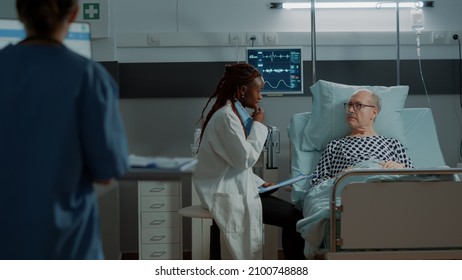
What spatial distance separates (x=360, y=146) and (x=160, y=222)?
0.91 m

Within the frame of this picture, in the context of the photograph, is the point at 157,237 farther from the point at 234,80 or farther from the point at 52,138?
the point at 52,138

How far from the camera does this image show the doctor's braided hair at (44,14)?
134 centimetres

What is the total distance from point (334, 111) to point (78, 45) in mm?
1727

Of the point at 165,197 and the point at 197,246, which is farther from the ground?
the point at 165,197

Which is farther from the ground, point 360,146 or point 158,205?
point 360,146

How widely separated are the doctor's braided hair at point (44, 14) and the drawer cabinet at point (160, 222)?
1.03 m

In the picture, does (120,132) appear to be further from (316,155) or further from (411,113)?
(411,113)

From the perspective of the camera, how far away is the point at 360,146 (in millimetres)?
2932

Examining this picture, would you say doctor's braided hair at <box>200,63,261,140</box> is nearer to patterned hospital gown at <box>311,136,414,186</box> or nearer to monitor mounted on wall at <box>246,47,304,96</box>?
patterned hospital gown at <box>311,136,414,186</box>

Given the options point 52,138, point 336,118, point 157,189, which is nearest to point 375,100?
point 336,118
